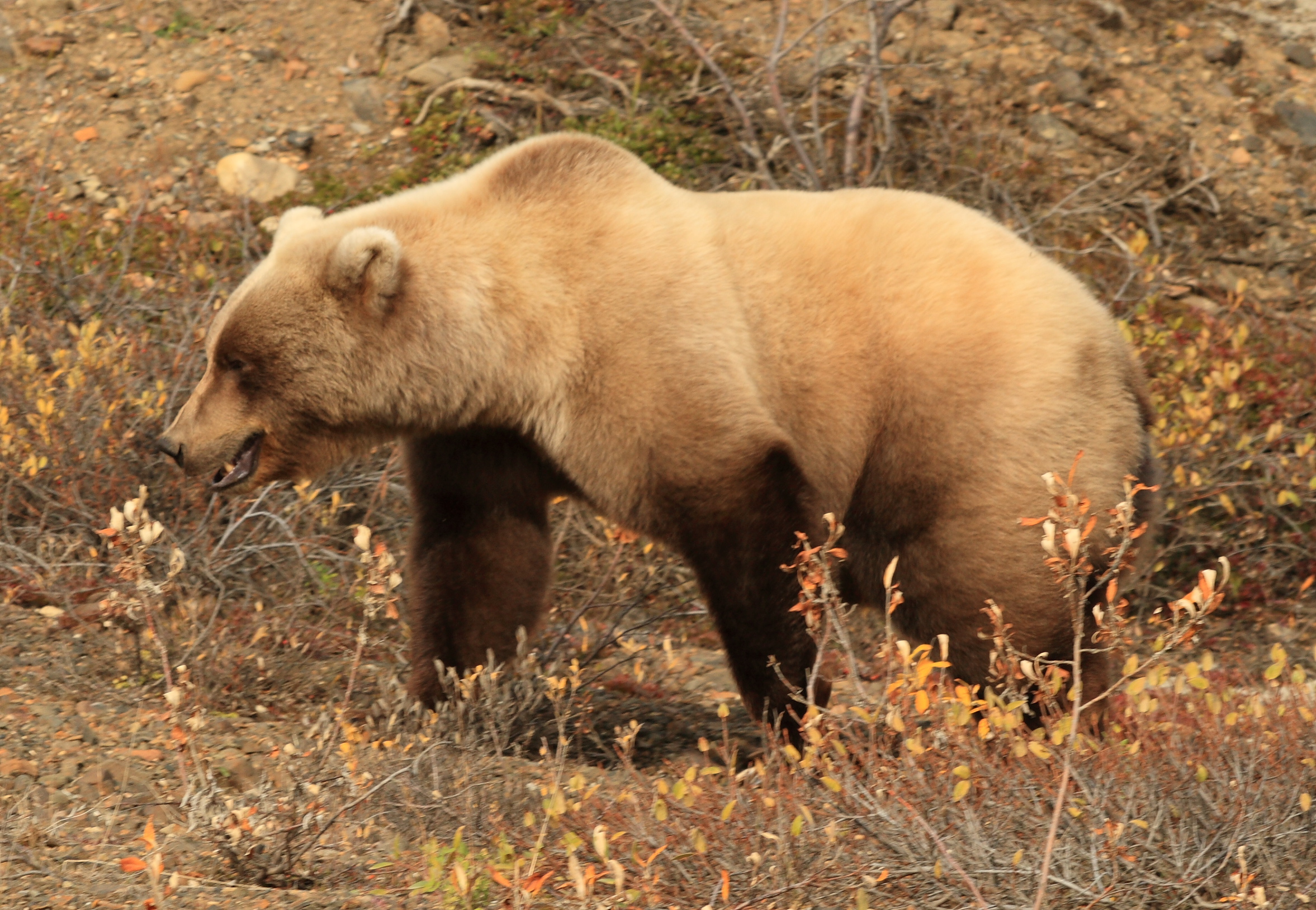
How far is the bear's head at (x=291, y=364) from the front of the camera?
405 centimetres

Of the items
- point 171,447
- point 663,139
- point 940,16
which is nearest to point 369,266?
point 171,447

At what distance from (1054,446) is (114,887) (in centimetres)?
266

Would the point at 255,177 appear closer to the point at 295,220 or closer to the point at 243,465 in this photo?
the point at 295,220

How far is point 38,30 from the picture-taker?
913cm

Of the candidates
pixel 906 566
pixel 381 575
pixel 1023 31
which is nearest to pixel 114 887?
pixel 381 575

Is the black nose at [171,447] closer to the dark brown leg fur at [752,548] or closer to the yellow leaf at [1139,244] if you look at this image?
the dark brown leg fur at [752,548]

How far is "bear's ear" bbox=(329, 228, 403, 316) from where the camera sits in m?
3.90

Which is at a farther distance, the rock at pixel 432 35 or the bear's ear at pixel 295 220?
the rock at pixel 432 35

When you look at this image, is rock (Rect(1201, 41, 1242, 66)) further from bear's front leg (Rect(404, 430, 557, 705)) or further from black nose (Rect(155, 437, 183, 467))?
black nose (Rect(155, 437, 183, 467))

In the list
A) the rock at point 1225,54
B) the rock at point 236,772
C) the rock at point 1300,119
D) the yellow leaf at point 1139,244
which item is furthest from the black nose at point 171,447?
the rock at point 1225,54

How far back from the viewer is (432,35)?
916cm

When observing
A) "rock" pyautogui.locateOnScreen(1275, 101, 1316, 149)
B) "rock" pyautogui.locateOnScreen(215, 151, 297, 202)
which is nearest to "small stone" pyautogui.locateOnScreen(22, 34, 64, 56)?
"rock" pyautogui.locateOnScreen(215, 151, 297, 202)

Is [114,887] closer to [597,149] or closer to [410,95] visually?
[597,149]

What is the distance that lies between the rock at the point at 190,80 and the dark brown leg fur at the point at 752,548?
6.40 metres
